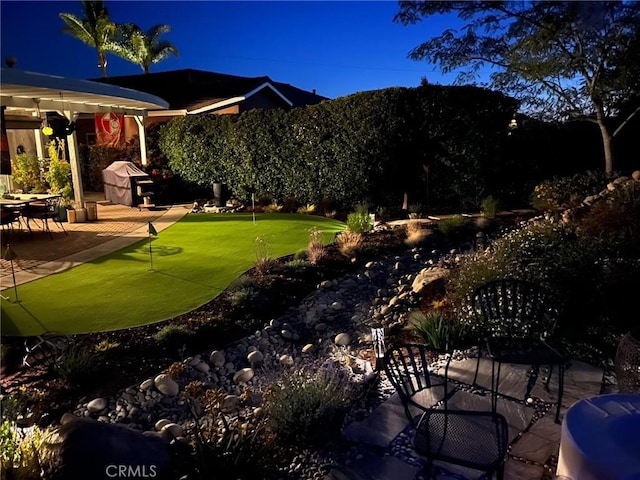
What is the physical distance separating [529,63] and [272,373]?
1083cm

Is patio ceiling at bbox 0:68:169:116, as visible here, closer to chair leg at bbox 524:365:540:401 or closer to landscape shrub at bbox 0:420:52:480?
landscape shrub at bbox 0:420:52:480

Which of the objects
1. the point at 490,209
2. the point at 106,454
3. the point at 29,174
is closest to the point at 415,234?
the point at 490,209

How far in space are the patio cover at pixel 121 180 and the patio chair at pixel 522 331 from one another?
39.3ft

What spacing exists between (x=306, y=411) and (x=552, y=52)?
38.7 ft

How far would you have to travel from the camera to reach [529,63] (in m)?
11.9

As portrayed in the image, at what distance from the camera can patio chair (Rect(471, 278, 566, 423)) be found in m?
3.46

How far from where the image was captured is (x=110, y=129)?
17625mm

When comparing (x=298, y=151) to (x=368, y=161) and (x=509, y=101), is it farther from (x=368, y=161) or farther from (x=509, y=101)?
(x=509, y=101)

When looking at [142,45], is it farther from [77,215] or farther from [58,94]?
[58,94]

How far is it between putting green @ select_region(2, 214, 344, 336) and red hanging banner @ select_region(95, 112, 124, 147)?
8233 mm

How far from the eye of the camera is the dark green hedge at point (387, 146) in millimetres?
12195

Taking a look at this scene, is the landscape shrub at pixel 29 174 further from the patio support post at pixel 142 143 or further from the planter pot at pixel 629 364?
the planter pot at pixel 629 364

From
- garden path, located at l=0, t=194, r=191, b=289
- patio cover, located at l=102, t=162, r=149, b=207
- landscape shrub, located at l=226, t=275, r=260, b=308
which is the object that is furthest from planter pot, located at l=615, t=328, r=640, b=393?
patio cover, located at l=102, t=162, r=149, b=207

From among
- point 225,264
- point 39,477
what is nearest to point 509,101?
point 225,264
